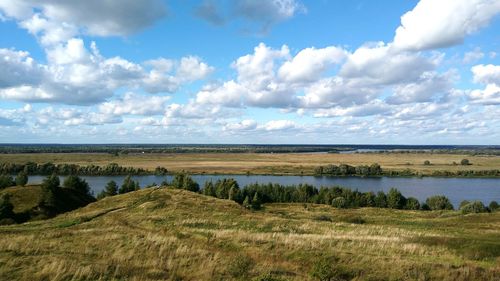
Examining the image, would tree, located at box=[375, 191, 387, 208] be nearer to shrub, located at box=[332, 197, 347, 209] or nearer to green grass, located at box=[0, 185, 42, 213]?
shrub, located at box=[332, 197, 347, 209]

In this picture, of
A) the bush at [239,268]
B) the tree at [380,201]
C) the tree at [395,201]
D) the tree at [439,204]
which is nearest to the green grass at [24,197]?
the bush at [239,268]

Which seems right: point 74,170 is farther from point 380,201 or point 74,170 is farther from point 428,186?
point 428,186

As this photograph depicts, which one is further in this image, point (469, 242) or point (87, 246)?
point (469, 242)

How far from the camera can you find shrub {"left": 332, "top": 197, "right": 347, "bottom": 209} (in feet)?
276

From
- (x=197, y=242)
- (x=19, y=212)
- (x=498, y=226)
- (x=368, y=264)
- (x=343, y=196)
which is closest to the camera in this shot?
(x=368, y=264)

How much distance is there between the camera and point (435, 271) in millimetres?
13516

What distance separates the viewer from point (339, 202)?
3356 inches

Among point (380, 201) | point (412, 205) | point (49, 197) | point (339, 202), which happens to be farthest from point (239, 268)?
point (380, 201)

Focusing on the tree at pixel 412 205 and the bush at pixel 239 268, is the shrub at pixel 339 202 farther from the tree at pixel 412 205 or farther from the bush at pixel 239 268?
the bush at pixel 239 268

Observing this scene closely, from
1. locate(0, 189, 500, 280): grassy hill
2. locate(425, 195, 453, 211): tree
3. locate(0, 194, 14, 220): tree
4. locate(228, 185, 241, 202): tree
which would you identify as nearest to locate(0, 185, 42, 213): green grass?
locate(0, 194, 14, 220): tree

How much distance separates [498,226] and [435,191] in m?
80.7

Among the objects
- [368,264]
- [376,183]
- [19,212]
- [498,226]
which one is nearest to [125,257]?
[368,264]

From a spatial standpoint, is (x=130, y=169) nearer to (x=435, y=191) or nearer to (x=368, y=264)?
(x=435, y=191)

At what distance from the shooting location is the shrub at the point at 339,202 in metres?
84.2
